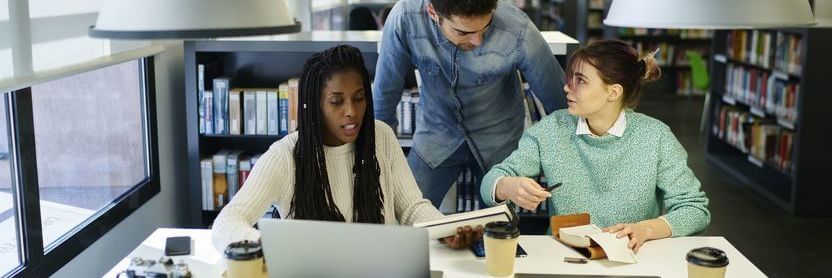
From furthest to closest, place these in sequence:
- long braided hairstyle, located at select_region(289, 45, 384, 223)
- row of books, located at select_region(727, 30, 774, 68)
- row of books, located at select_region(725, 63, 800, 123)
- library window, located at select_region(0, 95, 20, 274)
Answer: row of books, located at select_region(727, 30, 774, 68) → row of books, located at select_region(725, 63, 800, 123) → library window, located at select_region(0, 95, 20, 274) → long braided hairstyle, located at select_region(289, 45, 384, 223)

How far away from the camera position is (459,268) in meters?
2.04

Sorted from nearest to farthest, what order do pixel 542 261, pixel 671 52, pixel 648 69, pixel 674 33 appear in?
pixel 542 261 < pixel 648 69 < pixel 674 33 < pixel 671 52

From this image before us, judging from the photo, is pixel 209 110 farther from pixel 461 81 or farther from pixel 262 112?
pixel 461 81

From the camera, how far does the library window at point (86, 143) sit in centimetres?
311

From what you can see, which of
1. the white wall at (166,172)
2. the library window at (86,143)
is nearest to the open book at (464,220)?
the library window at (86,143)

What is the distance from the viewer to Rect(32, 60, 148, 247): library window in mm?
3105

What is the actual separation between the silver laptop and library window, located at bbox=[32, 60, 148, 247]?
1.55 metres

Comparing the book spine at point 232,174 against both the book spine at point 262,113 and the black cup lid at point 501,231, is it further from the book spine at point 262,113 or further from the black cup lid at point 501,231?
the black cup lid at point 501,231

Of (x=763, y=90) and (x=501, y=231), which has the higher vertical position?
(x=501, y=231)

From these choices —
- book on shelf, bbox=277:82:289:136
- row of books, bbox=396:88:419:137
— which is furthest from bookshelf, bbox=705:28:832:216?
book on shelf, bbox=277:82:289:136

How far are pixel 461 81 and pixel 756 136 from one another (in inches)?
167

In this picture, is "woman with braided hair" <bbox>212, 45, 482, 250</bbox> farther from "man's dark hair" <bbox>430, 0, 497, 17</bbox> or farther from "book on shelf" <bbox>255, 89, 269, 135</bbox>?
"book on shelf" <bbox>255, 89, 269, 135</bbox>

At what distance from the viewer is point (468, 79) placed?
117 inches

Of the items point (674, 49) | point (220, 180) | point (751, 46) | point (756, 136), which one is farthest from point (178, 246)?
point (674, 49)
